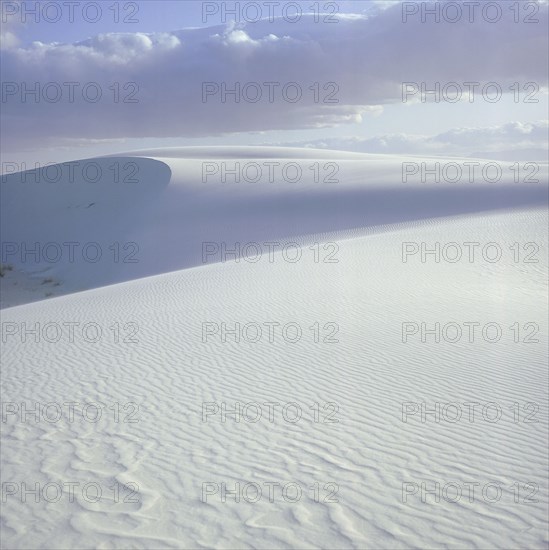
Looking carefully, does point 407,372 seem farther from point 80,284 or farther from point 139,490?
point 80,284

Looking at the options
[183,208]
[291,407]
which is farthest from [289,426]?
[183,208]

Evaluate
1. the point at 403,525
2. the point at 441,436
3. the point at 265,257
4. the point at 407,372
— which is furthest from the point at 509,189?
the point at 403,525

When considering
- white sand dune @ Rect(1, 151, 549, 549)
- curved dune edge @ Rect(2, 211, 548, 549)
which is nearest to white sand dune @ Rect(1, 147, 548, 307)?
white sand dune @ Rect(1, 151, 549, 549)

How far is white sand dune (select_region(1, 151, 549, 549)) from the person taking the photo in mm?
4172

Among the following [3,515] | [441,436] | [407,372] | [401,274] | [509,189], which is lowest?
[3,515]

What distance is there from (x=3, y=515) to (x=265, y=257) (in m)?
14.0

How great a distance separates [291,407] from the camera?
6488 millimetres

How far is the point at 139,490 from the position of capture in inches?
184

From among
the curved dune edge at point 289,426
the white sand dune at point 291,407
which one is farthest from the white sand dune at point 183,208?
the curved dune edge at point 289,426

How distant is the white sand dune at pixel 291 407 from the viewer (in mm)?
4172

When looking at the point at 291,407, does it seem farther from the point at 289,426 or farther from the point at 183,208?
the point at 183,208

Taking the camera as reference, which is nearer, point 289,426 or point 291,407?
point 289,426

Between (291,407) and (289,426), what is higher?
(291,407)

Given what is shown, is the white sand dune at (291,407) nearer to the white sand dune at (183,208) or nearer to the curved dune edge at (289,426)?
the curved dune edge at (289,426)
